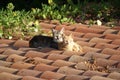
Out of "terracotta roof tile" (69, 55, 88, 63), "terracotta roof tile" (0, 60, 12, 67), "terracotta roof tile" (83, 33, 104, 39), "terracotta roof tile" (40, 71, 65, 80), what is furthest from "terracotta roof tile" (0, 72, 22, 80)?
"terracotta roof tile" (83, 33, 104, 39)

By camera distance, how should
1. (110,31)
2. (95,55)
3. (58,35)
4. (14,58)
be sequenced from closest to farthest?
(95,55)
(14,58)
(58,35)
(110,31)

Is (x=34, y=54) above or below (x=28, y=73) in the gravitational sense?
above

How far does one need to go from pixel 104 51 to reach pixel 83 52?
0.96ft

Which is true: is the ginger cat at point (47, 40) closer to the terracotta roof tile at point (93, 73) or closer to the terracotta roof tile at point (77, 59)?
the terracotta roof tile at point (77, 59)

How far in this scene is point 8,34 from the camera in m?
8.02

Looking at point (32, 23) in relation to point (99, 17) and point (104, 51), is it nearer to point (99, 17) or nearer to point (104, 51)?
point (99, 17)

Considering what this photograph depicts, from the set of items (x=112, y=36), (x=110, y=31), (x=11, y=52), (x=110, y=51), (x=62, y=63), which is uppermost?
(x=110, y=31)

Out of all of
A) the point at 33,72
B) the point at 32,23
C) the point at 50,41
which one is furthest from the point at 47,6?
the point at 33,72

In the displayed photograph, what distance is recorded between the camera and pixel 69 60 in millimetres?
6473

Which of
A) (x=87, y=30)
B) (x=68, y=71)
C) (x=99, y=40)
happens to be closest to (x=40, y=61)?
(x=68, y=71)

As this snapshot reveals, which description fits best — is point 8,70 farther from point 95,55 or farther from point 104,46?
point 104,46

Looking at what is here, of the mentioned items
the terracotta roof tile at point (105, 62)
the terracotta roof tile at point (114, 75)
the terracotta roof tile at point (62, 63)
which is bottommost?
the terracotta roof tile at point (114, 75)

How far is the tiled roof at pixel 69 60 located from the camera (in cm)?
588

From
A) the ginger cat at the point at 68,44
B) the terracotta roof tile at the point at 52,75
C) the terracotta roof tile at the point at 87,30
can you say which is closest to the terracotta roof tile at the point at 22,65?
the terracotta roof tile at the point at 52,75
